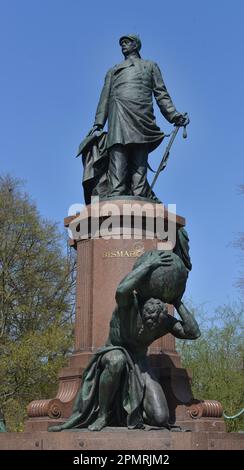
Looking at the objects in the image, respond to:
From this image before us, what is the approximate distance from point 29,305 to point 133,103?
566 inches

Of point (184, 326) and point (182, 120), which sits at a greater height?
point (182, 120)

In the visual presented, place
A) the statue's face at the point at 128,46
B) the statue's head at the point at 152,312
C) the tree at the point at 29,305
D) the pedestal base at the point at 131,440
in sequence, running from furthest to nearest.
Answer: the tree at the point at 29,305 < the statue's face at the point at 128,46 < the statue's head at the point at 152,312 < the pedestal base at the point at 131,440

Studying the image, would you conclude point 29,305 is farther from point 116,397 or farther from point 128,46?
point 116,397

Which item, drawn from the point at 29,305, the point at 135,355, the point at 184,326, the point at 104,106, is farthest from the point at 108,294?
the point at 29,305

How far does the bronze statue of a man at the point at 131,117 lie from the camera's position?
10.6m

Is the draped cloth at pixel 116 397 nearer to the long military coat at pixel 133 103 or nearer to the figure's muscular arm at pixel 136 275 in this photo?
the figure's muscular arm at pixel 136 275

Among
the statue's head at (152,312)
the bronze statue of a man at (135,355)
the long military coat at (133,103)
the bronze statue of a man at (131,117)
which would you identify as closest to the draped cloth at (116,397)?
the bronze statue of a man at (135,355)

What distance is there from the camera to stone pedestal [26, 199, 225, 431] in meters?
8.76

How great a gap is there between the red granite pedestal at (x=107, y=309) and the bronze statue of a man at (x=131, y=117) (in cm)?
77

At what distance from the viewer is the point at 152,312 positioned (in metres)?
7.86

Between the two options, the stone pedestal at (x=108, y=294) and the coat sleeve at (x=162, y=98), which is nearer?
the stone pedestal at (x=108, y=294)

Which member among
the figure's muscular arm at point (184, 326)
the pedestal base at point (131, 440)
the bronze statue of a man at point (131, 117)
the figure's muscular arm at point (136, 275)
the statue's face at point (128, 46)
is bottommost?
the pedestal base at point (131, 440)

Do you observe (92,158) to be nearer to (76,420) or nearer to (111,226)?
(111,226)

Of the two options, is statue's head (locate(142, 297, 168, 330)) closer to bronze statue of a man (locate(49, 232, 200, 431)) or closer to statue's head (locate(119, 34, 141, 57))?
bronze statue of a man (locate(49, 232, 200, 431))
